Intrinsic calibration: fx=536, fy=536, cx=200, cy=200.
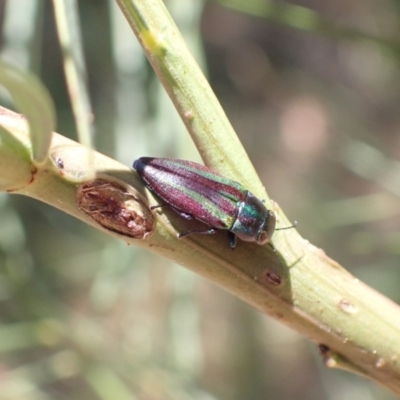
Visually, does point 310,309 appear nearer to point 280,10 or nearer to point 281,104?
point 280,10

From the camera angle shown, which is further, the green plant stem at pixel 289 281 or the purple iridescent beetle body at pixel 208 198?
the purple iridescent beetle body at pixel 208 198

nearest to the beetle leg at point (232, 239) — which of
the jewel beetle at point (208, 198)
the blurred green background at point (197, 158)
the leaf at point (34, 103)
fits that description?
the jewel beetle at point (208, 198)

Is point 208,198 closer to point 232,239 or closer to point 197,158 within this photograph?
point 232,239

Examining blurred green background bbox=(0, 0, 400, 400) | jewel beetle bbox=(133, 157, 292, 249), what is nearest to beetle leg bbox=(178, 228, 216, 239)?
jewel beetle bbox=(133, 157, 292, 249)

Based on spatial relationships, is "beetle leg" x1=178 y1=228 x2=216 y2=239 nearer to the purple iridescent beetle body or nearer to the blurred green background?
the purple iridescent beetle body

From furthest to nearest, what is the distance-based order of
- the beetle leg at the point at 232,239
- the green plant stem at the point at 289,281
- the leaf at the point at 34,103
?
the beetle leg at the point at 232,239 < the green plant stem at the point at 289,281 < the leaf at the point at 34,103

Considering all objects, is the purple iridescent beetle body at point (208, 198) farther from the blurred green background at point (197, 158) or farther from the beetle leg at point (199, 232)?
the blurred green background at point (197, 158)
